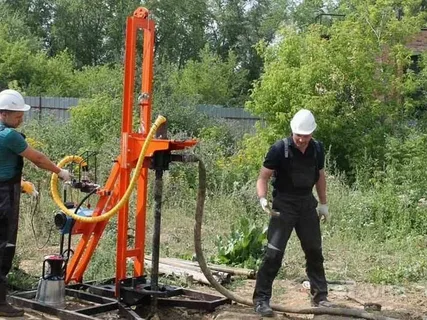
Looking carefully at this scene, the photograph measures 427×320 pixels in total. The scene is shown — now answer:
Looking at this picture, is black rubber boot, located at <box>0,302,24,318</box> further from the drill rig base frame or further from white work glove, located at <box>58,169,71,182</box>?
white work glove, located at <box>58,169,71,182</box>

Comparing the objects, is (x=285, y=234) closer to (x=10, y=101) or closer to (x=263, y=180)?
(x=263, y=180)

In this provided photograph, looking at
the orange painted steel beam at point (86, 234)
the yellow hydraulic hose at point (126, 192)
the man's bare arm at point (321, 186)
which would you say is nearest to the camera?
the yellow hydraulic hose at point (126, 192)

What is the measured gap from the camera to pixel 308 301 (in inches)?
272

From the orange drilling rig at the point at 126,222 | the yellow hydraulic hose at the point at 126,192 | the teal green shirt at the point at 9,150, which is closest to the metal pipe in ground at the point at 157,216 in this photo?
the orange drilling rig at the point at 126,222

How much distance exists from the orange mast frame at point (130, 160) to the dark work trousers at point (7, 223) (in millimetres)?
626

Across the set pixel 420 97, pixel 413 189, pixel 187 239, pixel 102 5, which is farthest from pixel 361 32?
pixel 102 5

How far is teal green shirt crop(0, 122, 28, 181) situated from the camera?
5852mm

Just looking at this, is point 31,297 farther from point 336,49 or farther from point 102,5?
point 102,5

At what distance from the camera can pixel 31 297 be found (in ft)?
21.4

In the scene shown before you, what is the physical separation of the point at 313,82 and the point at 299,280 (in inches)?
269

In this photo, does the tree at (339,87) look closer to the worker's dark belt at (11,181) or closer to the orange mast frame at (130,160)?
the orange mast frame at (130,160)

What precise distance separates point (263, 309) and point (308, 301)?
0.83 meters

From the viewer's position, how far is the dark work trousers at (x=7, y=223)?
19.6 feet

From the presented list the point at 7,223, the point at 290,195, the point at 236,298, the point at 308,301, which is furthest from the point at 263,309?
the point at 7,223
